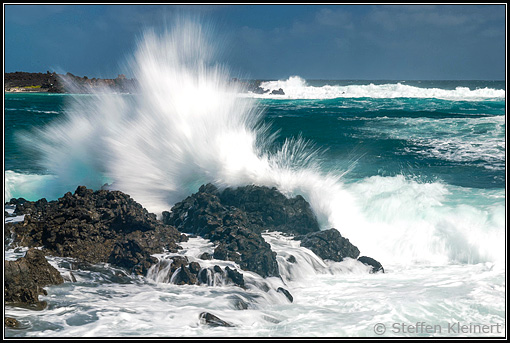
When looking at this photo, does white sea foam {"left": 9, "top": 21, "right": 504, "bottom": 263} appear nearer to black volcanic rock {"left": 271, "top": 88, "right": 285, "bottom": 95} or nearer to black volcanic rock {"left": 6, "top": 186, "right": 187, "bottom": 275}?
black volcanic rock {"left": 6, "top": 186, "right": 187, "bottom": 275}

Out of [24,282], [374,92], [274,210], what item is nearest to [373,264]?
[274,210]

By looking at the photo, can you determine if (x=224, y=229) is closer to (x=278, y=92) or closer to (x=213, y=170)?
(x=213, y=170)

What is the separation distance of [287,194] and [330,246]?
2128 millimetres

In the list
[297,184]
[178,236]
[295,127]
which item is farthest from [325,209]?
[295,127]

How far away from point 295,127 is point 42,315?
21144 mm

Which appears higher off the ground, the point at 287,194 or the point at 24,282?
the point at 287,194

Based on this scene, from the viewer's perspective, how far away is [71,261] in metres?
7.66

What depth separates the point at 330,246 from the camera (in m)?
8.79

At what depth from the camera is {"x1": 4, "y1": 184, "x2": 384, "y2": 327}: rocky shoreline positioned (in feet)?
23.0

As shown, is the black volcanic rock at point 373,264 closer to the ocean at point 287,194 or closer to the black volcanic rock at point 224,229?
the ocean at point 287,194

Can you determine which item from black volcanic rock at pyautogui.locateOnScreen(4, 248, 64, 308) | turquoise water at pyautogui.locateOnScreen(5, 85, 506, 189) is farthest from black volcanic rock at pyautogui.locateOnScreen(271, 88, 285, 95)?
black volcanic rock at pyautogui.locateOnScreen(4, 248, 64, 308)

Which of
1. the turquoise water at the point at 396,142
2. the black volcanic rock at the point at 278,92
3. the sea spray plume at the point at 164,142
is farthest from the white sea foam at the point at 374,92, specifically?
the sea spray plume at the point at 164,142

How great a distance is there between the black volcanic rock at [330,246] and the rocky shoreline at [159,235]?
18mm

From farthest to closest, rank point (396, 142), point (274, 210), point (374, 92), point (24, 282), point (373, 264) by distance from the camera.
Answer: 1. point (374, 92)
2. point (396, 142)
3. point (274, 210)
4. point (373, 264)
5. point (24, 282)
